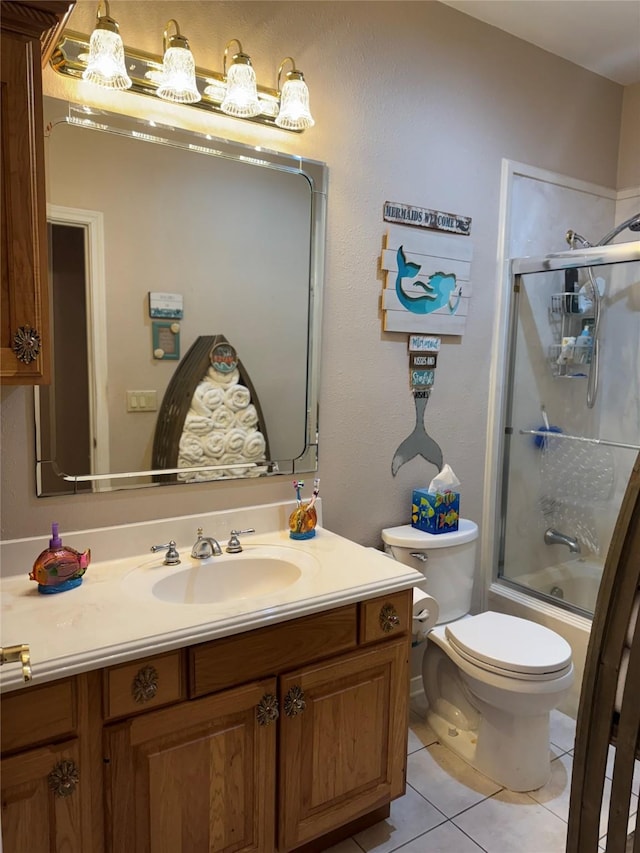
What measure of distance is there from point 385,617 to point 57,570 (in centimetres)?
87

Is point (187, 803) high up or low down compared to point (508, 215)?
down

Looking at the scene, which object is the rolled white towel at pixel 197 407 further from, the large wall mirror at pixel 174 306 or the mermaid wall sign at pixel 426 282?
the mermaid wall sign at pixel 426 282

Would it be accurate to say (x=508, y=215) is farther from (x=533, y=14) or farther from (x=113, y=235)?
(x=113, y=235)

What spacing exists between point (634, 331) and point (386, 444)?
1.22 m

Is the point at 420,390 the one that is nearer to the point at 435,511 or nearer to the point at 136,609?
the point at 435,511

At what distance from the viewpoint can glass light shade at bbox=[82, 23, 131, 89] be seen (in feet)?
4.89

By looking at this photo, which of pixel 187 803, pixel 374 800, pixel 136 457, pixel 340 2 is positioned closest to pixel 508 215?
pixel 340 2

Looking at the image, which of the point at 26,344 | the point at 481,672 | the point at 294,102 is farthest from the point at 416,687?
the point at 294,102

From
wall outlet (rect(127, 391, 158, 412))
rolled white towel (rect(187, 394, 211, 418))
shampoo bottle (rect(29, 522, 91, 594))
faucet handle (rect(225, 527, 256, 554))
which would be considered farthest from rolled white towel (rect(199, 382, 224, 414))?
shampoo bottle (rect(29, 522, 91, 594))

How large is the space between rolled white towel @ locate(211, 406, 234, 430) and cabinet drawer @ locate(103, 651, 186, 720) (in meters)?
0.76

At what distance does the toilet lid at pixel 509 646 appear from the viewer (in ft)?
6.21

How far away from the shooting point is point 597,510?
2.68 meters

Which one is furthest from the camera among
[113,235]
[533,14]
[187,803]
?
[533,14]

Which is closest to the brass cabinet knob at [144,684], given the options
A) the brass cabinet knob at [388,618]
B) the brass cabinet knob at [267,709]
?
the brass cabinet knob at [267,709]
